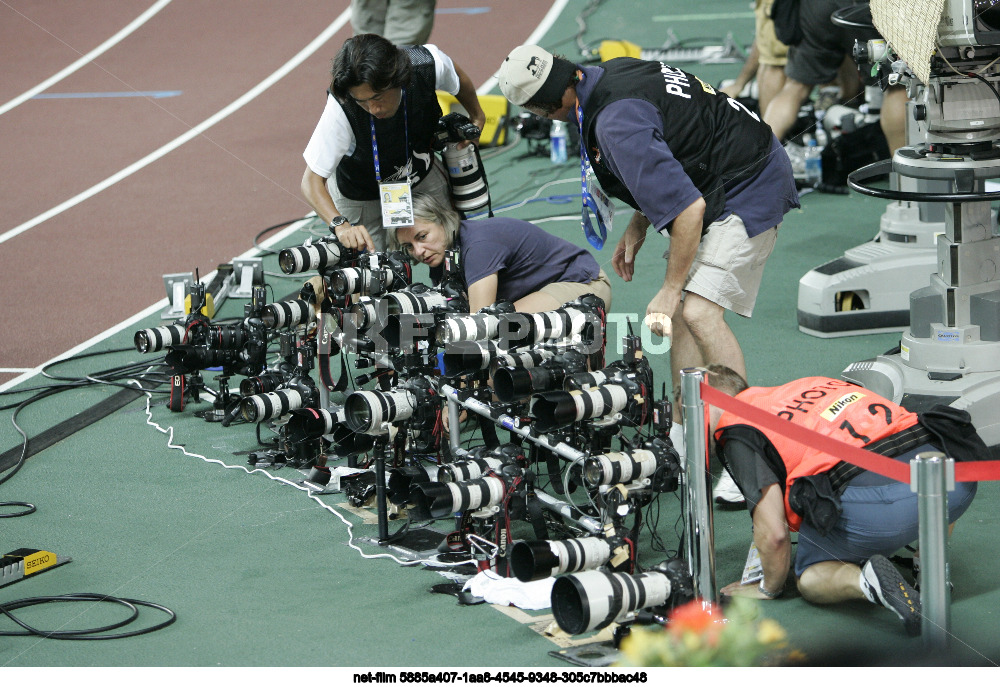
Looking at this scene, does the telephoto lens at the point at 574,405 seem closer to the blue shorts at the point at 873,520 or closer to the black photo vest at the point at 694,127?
the blue shorts at the point at 873,520

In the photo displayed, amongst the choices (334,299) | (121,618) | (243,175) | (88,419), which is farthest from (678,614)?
(243,175)

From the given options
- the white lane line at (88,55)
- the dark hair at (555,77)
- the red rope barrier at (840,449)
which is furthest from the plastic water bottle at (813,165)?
the white lane line at (88,55)

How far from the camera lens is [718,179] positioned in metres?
3.93

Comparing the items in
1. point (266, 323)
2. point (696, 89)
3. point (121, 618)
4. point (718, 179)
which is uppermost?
point (696, 89)

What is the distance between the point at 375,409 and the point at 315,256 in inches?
42.0

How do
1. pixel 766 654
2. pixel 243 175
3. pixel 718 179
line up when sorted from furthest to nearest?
pixel 243 175, pixel 718 179, pixel 766 654

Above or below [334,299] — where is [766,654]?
below

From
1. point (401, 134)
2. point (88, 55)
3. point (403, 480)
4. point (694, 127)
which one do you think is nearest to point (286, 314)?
point (401, 134)

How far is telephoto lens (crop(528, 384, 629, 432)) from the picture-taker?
327 cm

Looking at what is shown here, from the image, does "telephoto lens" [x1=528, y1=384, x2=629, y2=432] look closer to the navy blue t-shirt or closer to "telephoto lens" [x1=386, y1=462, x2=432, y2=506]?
"telephoto lens" [x1=386, y1=462, x2=432, y2=506]

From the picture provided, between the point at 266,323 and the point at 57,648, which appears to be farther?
the point at 266,323

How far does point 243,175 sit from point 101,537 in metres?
6.18

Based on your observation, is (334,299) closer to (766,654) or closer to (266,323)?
(266,323)

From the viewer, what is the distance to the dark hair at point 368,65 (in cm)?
437
